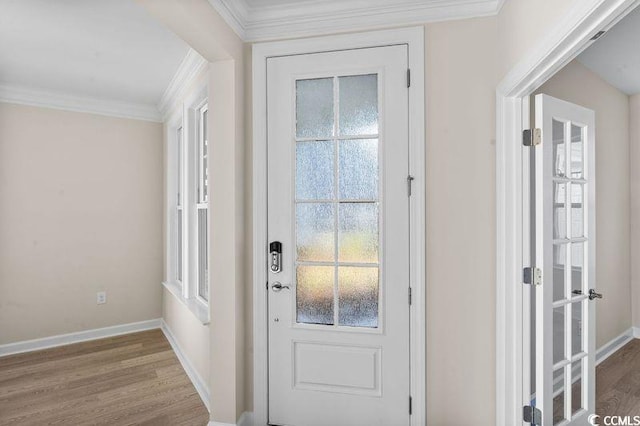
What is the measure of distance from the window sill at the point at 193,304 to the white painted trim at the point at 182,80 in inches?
70.8

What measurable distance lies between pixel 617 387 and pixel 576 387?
0.86 metres

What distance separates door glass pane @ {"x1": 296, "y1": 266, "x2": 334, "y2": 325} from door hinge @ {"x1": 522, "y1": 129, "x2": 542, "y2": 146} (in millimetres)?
1226

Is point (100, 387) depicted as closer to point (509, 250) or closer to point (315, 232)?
point (315, 232)

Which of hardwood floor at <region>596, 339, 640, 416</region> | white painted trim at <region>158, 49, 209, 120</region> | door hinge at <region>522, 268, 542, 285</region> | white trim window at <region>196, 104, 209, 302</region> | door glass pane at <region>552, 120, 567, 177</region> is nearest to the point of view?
door hinge at <region>522, 268, 542, 285</region>

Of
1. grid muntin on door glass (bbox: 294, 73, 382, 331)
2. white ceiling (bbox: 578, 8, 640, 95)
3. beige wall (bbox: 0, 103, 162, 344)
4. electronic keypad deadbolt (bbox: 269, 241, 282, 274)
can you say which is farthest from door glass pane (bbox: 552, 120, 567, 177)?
beige wall (bbox: 0, 103, 162, 344)

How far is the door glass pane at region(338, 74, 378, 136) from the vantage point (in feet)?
6.97

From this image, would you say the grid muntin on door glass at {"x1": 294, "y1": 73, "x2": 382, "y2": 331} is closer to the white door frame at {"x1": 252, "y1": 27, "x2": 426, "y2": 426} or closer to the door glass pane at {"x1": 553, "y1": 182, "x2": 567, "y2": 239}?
the white door frame at {"x1": 252, "y1": 27, "x2": 426, "y2": 426}

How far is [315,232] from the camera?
2211mm

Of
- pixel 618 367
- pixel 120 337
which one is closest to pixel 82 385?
pixel 120 337

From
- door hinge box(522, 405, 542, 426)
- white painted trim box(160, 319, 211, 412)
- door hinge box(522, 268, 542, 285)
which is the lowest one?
white painted trim box(160, 319, 211, 412)

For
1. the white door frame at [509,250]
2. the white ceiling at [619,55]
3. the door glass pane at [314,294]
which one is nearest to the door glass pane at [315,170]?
the door glass pane at [314,294]

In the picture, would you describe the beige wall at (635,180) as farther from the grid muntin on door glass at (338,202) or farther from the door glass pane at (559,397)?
the grid muntin on door glass at (338,202)

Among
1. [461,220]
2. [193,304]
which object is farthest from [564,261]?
[193,304]

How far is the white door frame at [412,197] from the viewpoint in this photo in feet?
6.73
